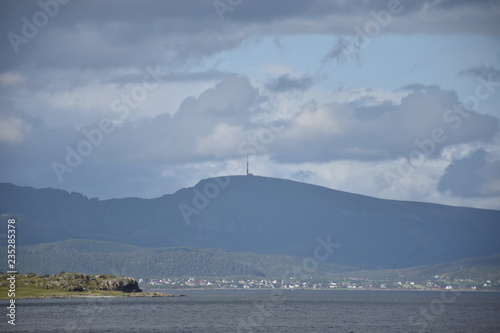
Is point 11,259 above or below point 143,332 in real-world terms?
above

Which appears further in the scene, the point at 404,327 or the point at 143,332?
the point at 404,327

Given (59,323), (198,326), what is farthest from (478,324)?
(59,323)

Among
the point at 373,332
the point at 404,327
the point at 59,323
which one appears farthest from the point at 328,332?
the point at 59,323

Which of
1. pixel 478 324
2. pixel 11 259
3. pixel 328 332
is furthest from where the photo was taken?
pixel 478 324

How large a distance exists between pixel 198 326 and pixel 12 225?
49674 mm

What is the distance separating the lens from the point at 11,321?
188 metres

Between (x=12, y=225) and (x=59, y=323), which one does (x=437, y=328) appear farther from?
(x=12, y=225)

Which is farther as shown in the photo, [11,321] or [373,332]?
[11,321]

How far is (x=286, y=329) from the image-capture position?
173500mm

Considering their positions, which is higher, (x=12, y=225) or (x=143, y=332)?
(x=12, y=225)

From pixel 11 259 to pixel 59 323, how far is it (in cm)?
2055

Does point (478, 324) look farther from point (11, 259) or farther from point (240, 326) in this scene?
point (11, 259)

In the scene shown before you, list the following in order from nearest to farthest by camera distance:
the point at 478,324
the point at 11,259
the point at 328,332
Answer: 1. the point at 328,332
2. the point at 11,259
3. the point at 478,324

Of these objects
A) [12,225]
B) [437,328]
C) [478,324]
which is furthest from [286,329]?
[12,225]
